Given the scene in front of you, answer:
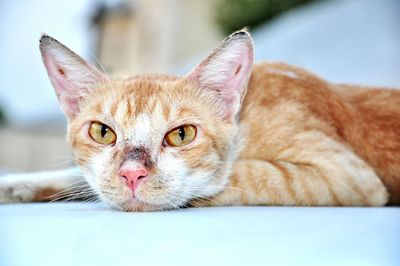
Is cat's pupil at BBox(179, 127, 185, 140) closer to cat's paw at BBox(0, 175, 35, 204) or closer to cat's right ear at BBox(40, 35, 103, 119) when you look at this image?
cat's right ear at BBox(40, 35, 103, 119)

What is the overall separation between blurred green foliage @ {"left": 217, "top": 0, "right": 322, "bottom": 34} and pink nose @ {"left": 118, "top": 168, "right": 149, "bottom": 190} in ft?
12.0

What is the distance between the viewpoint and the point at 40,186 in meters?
1.41

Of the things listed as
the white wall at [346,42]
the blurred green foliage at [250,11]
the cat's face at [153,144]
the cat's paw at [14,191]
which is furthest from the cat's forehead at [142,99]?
the blurred green foliage at [250,11]

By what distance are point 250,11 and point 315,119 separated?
344 centimetres

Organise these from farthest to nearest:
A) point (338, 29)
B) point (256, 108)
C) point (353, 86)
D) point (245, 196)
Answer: point (338, 29) < point (353, 86) < point (256, 108) < point (245, 196)

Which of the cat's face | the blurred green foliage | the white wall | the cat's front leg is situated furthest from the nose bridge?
the blurred green foliage

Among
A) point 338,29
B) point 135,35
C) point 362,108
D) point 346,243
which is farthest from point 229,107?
point 135,35

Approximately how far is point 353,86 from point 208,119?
591 mm

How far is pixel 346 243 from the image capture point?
0.80 m

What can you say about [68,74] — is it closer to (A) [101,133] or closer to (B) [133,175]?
(A) [101,133]

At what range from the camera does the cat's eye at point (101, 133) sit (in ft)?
4.02

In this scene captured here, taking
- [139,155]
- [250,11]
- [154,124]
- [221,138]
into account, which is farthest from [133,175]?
[250,11]

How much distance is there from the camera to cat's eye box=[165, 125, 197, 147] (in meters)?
1.21

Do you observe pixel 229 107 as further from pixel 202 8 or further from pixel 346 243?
pixel 202 8
